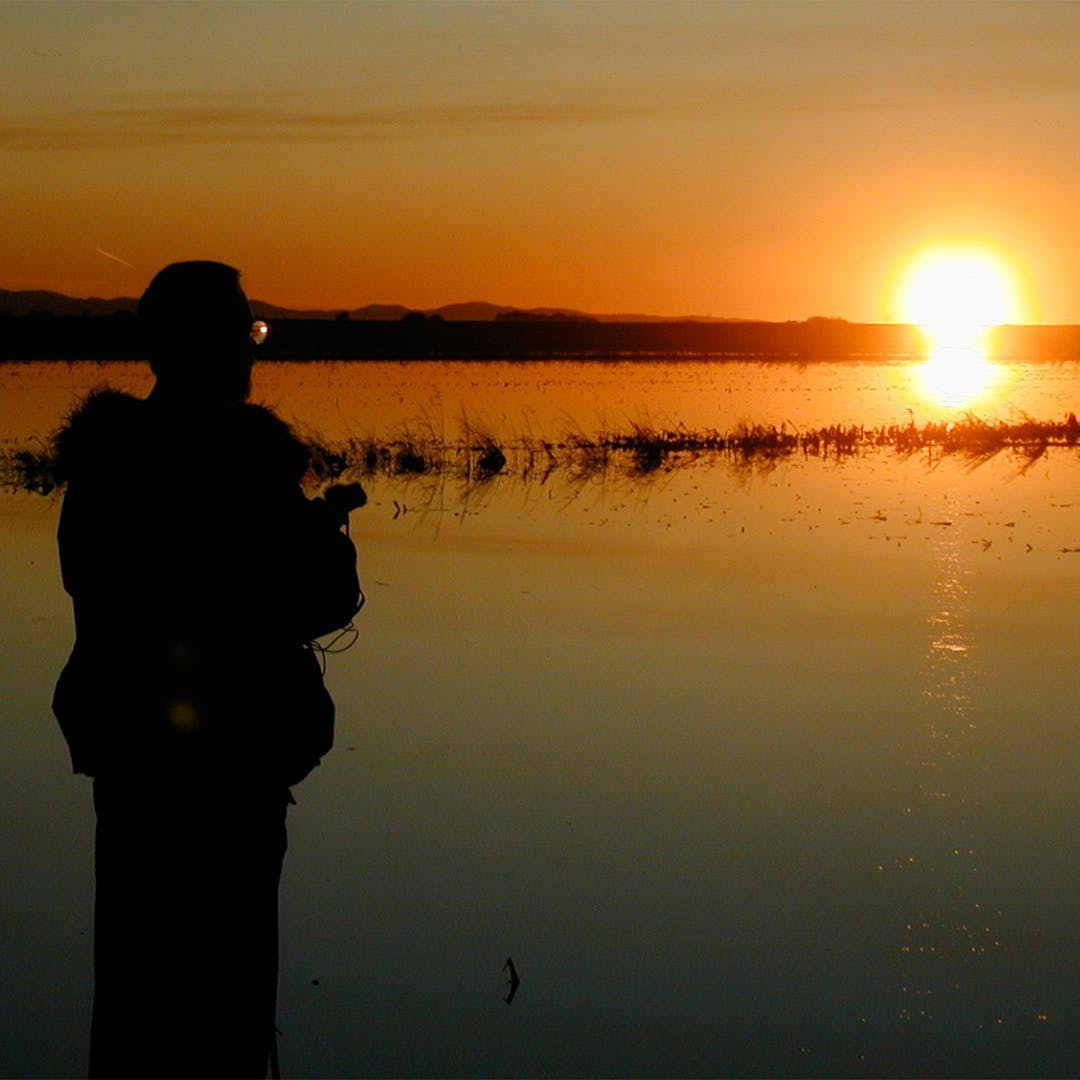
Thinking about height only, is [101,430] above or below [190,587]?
above

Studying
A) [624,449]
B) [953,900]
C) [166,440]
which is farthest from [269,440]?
[624,449]

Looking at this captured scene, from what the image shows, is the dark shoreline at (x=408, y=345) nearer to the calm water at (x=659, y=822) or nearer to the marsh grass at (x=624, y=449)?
the marsh grass at (x=624, y=449)

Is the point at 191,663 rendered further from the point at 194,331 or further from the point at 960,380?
the point at 960,380

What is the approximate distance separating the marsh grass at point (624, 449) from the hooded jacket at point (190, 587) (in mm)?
14171

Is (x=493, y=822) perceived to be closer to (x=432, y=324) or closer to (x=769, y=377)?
(x=769, y=377)

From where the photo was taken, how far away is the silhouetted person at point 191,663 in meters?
3.21

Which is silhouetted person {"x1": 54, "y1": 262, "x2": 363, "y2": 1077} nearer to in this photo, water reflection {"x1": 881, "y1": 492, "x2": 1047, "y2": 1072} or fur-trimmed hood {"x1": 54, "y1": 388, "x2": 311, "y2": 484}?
fur-trimmed hood {"x1": 54, "y1": 388, "x2": 311, "y2": 484}

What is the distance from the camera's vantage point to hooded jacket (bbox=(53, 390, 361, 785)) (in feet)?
10.5

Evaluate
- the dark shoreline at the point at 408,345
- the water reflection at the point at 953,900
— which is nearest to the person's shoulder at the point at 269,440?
the water reflection at the point at 953,900

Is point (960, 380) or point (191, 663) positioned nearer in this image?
point (191, 663)

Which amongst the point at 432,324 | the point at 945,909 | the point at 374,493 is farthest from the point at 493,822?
the point at 432,324

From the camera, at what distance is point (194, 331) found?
3275 millimetres

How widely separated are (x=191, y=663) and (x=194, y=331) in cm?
63

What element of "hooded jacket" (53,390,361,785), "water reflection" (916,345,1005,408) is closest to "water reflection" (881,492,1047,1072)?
"hooded jacket" (53,390,361,785)
